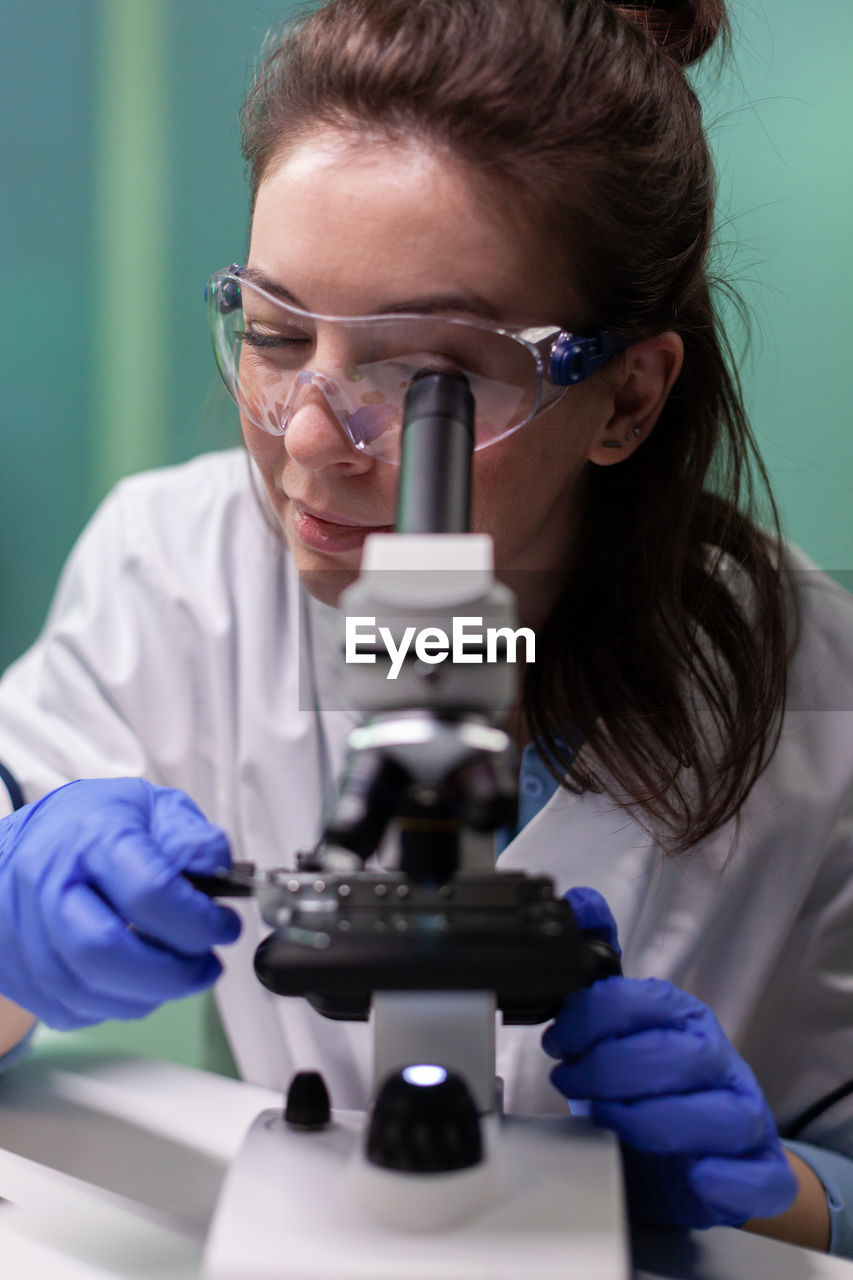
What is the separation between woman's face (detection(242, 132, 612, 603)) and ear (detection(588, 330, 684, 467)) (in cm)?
5

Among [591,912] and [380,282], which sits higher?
[380,282]

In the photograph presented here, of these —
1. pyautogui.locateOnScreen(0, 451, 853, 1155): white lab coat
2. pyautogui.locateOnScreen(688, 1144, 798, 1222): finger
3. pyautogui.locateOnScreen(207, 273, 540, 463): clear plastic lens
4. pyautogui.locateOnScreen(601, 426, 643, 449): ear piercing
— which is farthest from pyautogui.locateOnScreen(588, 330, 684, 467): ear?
pyautogui.locateOnScreen(688, 1144, 798, 1222): finger

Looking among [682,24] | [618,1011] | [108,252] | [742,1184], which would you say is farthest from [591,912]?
[108,252]

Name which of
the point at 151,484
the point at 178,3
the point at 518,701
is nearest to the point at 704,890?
the point at 518,701

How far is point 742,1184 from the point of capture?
0.75 m

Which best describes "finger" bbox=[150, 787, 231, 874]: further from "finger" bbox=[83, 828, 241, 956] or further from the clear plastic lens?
the clear plastic lens

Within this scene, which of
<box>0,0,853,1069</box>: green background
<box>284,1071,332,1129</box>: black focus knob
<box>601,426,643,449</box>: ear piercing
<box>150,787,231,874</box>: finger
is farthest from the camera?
<box>0,0,853,1069</box>: green background

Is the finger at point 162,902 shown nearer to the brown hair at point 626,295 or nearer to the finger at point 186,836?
the finger at point 186,836

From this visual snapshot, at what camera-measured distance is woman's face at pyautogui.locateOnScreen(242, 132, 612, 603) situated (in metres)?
0.83

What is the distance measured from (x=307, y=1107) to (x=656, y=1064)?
0.80ft

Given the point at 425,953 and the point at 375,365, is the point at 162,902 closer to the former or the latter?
the point at 425,953

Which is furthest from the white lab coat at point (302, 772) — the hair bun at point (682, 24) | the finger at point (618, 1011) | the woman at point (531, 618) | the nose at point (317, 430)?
the hair bun at point (682, 24)

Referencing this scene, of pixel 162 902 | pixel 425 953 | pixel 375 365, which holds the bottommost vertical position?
pixel 162 902

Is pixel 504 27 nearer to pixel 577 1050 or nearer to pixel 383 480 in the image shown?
pixel 383 480
